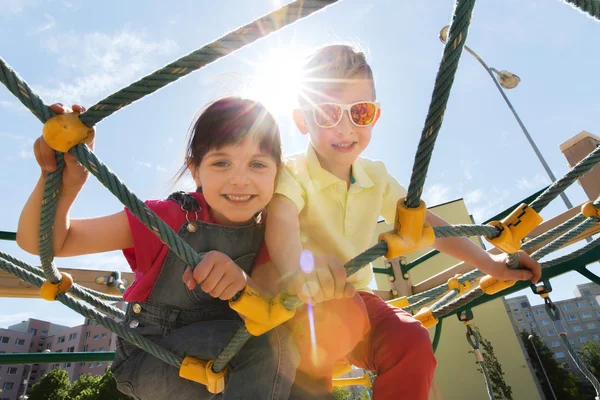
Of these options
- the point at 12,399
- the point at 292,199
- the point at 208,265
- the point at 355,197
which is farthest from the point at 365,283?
the point at 12,399

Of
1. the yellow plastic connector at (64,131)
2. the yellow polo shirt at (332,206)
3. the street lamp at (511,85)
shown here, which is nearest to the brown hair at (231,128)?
the yellow polo shirt at (332,206)

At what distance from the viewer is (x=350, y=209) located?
1.20 m

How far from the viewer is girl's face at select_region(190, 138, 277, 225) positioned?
0.98m

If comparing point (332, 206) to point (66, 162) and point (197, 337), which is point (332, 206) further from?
point (66, 162)

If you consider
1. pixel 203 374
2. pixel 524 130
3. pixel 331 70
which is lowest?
pixel 203 374

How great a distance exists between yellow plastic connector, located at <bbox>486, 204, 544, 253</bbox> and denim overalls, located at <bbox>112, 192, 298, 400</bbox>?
0.65 m

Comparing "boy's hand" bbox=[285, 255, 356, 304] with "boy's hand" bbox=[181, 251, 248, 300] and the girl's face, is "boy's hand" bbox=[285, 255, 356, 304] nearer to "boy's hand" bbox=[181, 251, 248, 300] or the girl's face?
"boy's hand" bbox=[181, 251, 248, 300]

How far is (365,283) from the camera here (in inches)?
48.7

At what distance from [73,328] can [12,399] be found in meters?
6.29

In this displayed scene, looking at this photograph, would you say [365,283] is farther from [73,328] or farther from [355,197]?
[73,328]

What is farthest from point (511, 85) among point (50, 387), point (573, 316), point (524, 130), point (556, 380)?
point (573, 316)

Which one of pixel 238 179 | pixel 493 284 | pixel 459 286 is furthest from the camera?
pixel 459 286

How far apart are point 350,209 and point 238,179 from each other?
1.33 ft

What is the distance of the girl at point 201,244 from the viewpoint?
854mm
